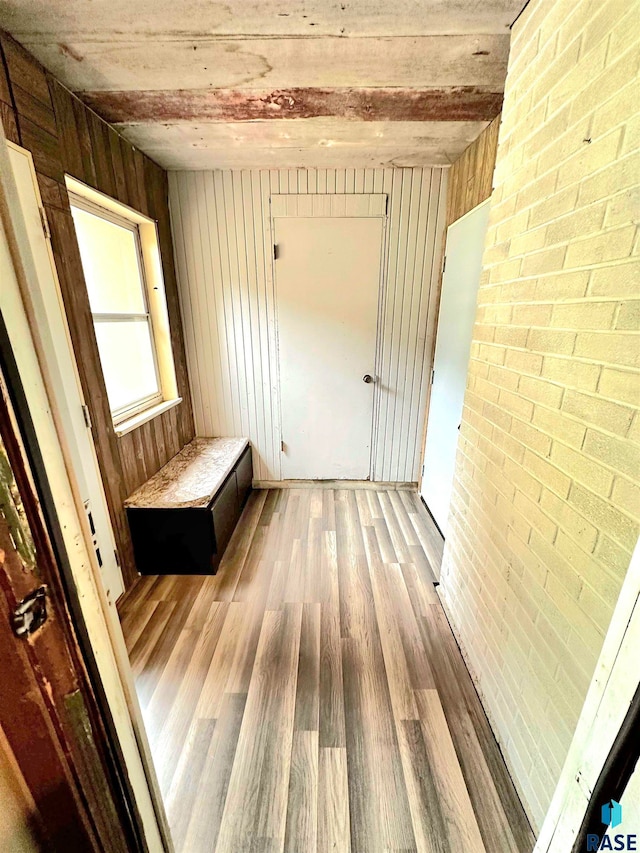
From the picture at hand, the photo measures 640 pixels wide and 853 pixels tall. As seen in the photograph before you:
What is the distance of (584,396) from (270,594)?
1.84 metres

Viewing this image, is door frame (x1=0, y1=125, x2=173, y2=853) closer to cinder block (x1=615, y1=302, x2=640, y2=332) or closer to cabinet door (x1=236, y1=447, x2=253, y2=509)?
cinder block (x1=615, y1=302, x2=640, y2=332)

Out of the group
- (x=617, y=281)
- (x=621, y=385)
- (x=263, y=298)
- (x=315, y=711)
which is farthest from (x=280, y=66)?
(x=315, y=711)

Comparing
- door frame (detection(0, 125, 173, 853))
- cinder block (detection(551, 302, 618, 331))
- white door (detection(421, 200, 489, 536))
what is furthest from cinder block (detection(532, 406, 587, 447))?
door frame (detection(0, 125, 173, 853))

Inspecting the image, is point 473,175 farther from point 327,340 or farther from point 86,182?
point 86,182

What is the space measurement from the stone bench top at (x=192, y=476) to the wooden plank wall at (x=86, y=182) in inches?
3.6

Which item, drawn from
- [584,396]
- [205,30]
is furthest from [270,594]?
[205,30]

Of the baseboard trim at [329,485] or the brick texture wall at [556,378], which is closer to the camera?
the brick texture wall at [556,378]

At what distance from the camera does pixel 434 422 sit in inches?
111

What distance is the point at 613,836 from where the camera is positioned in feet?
1.88

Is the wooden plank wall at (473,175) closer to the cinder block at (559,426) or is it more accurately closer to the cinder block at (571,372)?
the cinder block at (571,372)

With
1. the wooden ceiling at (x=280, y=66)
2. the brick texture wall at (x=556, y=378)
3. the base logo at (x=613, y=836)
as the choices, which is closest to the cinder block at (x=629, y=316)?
the brick texture wall at (x=556, y=378)

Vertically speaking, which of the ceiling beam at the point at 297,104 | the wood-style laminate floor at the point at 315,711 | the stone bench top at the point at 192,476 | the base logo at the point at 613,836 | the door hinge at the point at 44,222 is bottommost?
the wood-style laminate floor at the point at 315,711

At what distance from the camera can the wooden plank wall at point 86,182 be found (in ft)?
4.66

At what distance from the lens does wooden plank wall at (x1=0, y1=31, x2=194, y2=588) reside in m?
1.42
